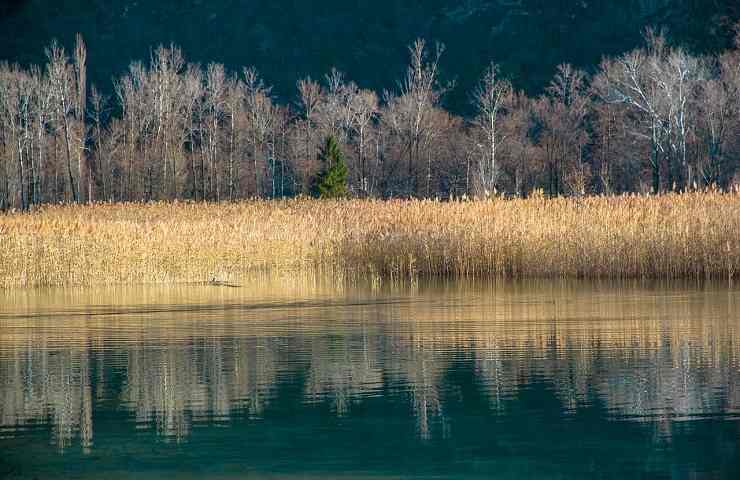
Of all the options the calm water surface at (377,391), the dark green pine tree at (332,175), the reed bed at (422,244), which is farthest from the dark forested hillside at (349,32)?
the calm water surface at (377,391)

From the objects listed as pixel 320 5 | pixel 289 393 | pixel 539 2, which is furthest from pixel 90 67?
pixel 289 393

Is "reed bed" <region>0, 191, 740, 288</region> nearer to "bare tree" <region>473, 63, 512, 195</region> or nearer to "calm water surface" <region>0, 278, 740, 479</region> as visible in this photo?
"calm water surface" <region>0, 278, 740, 479</region>

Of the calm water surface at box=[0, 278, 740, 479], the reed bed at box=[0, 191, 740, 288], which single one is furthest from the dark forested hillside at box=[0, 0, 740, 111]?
the calm water surface at box=[0, 278, 740, 479]

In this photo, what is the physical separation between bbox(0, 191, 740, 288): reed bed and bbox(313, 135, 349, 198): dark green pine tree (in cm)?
3708

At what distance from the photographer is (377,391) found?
1182 centimetres

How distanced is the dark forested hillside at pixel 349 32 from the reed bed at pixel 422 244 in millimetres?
89960

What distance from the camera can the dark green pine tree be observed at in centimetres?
7081

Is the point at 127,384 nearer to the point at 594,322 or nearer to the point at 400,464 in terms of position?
the point at 400,464

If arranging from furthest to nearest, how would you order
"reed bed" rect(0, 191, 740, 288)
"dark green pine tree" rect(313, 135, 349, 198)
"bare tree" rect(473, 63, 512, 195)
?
"bare tree" rect(473, 63, 512, 195)
"dark green pine tree" rect(313, 135, 349, 198)
"reed bed" rect(0, 191, 740, 288)

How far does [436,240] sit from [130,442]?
823 inches

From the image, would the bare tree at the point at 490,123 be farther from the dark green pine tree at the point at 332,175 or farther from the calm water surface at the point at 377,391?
the calm water surface at the point at 377,391

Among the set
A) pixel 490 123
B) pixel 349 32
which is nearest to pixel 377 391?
pixel 490 123

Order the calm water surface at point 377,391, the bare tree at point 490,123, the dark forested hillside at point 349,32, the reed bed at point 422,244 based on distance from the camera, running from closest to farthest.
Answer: the calm water surface at point 377,391, the reed bed at point 422,244, the bare tree at point 490,123, the dark forested hillside at point 349,32

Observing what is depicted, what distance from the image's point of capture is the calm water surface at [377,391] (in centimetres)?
881
